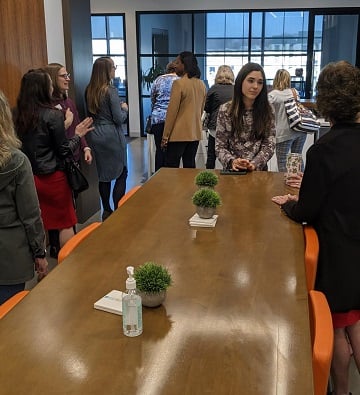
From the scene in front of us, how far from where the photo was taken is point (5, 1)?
133 inches

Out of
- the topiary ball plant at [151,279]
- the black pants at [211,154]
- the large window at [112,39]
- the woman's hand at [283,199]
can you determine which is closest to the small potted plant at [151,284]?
the topiary ball plant at [151,279]

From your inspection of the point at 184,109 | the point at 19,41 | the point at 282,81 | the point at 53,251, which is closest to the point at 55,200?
the point at 53,251

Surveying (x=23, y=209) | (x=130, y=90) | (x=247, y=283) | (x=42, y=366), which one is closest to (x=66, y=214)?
(x=23, y=209)

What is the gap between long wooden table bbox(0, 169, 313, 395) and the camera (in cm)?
105

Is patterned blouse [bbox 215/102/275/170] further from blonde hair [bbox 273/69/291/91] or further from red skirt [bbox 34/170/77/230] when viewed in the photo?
blonde hair [bbox 273/69/291/91]

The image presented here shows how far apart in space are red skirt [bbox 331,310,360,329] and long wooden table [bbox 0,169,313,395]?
1.21ft

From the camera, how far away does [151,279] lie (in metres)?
1.31

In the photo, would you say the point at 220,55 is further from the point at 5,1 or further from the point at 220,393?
the point at 220,393

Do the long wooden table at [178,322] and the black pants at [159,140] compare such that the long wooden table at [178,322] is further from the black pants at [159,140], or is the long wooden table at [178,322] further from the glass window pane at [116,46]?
the glass window pane at [116,46]

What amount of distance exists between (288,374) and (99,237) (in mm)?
1022

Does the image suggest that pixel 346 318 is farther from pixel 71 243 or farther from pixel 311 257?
pixel 71 243

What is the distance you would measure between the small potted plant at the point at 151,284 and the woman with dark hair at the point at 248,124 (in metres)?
1.75

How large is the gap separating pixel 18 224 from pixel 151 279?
102 cm

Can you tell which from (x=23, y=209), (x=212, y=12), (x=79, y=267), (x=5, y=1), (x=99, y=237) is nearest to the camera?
(x=79, y=267)
